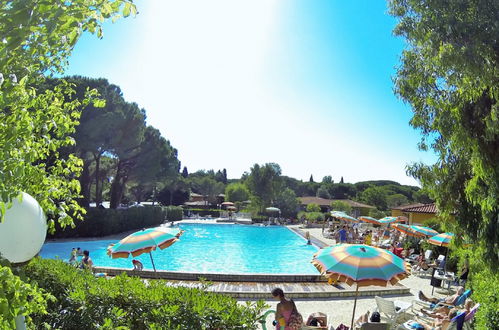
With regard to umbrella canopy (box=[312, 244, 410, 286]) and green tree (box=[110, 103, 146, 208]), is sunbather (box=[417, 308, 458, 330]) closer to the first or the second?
umbrella canopy (box=[312, 244, 410, 286])

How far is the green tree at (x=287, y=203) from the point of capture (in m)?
52.1

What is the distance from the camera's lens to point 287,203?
175 ft

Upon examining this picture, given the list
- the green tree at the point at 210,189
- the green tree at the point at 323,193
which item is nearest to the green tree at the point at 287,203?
the green tree at the point at 210,189

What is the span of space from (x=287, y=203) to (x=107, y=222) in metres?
31.1

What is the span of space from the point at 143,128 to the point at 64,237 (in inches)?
449

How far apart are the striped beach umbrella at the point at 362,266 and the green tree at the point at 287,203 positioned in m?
45.2

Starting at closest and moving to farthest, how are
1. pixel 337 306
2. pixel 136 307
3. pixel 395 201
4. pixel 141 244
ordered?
pixel 136 307, pixel 141 244, pixel 337 306, pixel 395 201

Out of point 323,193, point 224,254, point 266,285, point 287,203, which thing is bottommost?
point 224,254

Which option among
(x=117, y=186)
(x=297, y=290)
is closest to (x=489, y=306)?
(x=297, y=290)

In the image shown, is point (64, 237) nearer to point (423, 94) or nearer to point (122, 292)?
point (122, 292)

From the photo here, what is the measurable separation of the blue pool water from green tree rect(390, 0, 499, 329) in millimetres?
10801

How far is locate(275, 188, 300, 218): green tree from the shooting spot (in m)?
52.1

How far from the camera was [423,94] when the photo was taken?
19.9ft

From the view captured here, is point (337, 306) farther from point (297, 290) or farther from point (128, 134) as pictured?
point (128, 134)
